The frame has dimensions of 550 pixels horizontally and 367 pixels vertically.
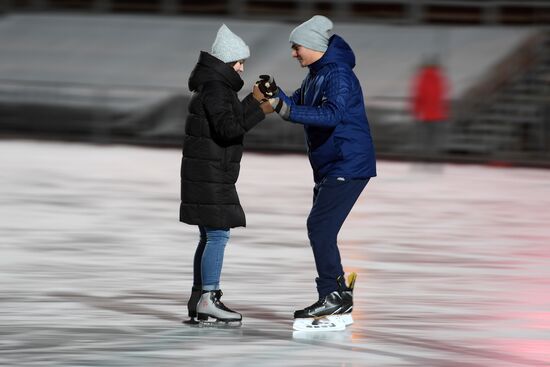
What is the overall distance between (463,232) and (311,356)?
7.70 m

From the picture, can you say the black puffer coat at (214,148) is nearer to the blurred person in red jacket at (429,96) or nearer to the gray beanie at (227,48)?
the gray beanie at (227,48)

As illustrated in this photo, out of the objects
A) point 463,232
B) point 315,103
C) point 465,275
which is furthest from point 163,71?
point 315,103

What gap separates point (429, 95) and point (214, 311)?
17.2 metres

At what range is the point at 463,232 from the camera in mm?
16641

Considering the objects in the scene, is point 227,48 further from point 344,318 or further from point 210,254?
point 344,318

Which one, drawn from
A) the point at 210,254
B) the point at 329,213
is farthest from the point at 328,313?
the point at 210,254

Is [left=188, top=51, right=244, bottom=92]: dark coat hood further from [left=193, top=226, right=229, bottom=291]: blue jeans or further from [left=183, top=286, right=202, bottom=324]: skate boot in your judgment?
[left=183, top=286, right=202, bottom=324]: skate boot

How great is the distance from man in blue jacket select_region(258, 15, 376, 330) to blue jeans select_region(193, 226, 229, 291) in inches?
21.1

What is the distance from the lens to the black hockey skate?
10.0 m

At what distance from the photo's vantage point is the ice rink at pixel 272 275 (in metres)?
9.35

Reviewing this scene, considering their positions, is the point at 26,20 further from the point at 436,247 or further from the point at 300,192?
the point at 436,247

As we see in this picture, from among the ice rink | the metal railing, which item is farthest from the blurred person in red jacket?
the metal railing

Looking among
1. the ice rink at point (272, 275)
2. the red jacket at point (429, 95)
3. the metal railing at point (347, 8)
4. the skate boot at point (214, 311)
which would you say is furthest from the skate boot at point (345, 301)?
the metal railing at point (347, 8)

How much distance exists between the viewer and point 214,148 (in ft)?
32.5
